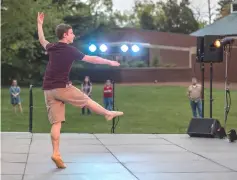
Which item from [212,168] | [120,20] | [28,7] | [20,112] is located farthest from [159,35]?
[212,168]

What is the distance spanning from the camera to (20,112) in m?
23.0

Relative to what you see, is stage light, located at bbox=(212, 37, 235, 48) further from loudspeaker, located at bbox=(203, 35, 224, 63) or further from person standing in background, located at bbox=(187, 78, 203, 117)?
person standing in background, located at bbox=(187, 78, 203, 117)

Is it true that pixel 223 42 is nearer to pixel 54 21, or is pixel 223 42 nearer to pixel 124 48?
pixel 124 48

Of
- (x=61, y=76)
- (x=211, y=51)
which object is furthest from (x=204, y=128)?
(x=61, y=76)

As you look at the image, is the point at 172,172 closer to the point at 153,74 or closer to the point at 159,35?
the point at 153,74

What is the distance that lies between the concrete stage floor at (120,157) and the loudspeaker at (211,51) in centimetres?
212

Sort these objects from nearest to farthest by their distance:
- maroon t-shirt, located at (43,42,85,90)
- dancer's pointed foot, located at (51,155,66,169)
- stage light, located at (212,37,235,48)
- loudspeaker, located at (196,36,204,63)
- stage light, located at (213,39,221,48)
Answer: maroon t-shirt, located at (43,42,85,90) → dancer's pointed foot, located at (51,155,66,169) → stage light, located at (212,37,235,48) → stage light, located at (213,39,221,48) → loudspeaker, located at (196,36,204,63)

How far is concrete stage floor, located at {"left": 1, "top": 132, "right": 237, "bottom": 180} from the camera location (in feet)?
25.4

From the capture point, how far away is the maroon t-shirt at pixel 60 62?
25.2 ft

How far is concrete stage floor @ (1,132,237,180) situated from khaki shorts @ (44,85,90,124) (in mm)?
879

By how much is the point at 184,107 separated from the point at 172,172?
18.6 meters

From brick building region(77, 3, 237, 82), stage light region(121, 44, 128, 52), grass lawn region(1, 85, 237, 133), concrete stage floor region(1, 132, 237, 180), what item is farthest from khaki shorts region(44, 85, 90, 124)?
brick building region(77, 3, 237, 82)

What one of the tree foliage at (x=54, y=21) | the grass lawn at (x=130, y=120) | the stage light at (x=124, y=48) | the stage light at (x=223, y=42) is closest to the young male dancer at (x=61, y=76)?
the stage light at (x=223, y=42)

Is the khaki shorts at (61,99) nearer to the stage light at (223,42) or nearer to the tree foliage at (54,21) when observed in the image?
the stage light at (223,42)
